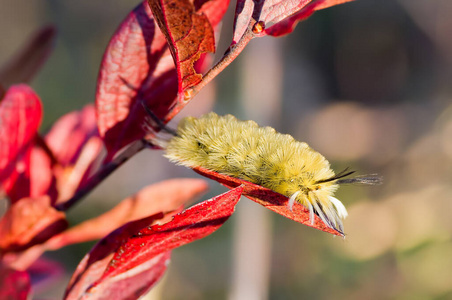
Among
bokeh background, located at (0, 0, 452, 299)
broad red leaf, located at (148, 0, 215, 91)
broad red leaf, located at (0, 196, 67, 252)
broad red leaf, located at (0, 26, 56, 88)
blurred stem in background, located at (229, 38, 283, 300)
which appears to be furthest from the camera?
bokeh background, located at (0, 0, 452, 299)

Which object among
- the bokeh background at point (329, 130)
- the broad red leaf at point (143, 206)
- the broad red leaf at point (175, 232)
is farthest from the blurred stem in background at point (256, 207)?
the broad red leaf at point (175, 232)

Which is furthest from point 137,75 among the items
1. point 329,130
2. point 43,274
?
point 329,130

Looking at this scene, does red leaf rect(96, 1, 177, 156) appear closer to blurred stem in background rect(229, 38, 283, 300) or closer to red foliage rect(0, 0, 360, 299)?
red foliage rect(0, 0, 360, 299)

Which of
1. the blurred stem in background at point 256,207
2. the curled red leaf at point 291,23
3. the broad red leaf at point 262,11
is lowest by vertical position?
the broad red leaf at point 262,11

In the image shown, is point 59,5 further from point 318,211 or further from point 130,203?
point 318,211

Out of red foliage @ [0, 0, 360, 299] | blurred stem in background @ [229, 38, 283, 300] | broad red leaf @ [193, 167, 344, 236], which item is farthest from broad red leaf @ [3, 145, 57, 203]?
blurred stem in background @ [229, 38, 283, 300]

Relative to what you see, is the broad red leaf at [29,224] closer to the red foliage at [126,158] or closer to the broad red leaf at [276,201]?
the red foliage at [126,158]
